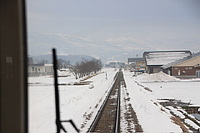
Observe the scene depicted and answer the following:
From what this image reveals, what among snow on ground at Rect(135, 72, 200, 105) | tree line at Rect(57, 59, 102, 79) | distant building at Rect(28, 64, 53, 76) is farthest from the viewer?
snow on ground at Rect(135, 72, 200, 105)

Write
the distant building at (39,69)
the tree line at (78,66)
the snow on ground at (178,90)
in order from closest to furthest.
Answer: the distant building at (39,69) → the tree line at (78,66) → the snow on ground at (178,90)

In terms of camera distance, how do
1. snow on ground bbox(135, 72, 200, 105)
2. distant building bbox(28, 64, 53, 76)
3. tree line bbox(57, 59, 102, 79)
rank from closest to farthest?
distant building bbox(28, 64, 53, 76) < tree line bbox(57, 59, 102, 79) < snow on ground bbox(135, 72, 200, 105)

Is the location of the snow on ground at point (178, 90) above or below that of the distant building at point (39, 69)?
below

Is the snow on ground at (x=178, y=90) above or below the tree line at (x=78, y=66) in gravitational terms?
below

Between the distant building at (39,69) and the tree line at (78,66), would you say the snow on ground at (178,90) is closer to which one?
the tree line at (78,66)

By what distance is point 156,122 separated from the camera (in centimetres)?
610

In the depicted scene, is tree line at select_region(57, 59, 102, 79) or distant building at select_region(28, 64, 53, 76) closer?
distant building at select_region(28, 64, 53, 76)

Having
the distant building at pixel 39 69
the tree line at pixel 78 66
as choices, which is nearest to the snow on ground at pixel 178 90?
the tree line at pixel 78 66

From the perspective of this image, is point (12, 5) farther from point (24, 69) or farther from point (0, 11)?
point (24, 69)

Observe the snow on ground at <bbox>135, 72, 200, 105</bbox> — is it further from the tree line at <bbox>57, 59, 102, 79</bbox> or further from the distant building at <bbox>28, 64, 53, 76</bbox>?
the distant building at <bbox>28, 64, 53, 76</bbox>

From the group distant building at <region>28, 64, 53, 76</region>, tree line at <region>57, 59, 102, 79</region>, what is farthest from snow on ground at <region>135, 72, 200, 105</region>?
distant building at <region>28, 64, 53, 76</region>

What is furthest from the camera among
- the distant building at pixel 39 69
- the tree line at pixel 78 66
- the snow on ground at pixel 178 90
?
the snow on ground at pixel 178 90

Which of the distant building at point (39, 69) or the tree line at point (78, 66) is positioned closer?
the distant building at point (39, 69)

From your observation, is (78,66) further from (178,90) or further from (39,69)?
(178,90)
